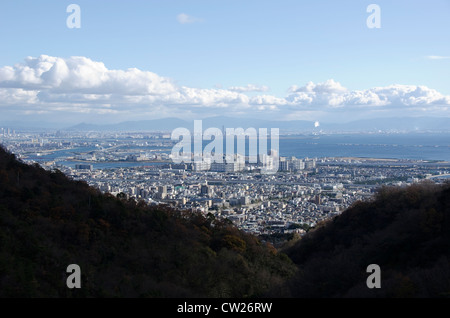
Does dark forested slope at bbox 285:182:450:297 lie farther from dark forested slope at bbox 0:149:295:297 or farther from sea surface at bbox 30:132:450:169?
sea surface at bbox 30:132:450:169

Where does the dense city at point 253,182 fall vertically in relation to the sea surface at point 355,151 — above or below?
below

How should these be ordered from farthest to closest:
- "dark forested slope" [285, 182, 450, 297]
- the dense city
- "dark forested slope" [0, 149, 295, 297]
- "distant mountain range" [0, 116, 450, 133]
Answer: "distant mountain range" [0, 116, 450, 133], the dense city, "dark forested slope" [0, 149, 295, 297], "dark forested slope" [285, 182, 450, 297]

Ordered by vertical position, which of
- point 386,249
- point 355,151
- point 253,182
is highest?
point 355,151

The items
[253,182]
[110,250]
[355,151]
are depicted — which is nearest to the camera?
[110,250]

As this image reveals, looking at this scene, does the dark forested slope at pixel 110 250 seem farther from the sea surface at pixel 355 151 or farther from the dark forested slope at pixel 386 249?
the sea surface at pixel 355 151

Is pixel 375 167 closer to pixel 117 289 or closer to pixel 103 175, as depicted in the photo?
pixel 103 175

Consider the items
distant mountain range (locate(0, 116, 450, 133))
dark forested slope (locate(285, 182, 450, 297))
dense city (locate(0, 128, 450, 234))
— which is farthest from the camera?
distant mountain range (locate(0, 116, 450, 133))

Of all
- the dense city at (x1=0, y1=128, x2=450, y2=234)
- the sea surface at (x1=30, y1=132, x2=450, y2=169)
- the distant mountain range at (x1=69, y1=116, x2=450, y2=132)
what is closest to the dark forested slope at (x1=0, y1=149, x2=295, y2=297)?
the dense city at (x1=0, y1=128, x2=450, y2=234)

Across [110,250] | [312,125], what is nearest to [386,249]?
[110,250]

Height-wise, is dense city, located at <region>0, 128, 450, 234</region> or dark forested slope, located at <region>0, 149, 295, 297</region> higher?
dark forested slope, located at <region>0, 149, 295, 297</region>

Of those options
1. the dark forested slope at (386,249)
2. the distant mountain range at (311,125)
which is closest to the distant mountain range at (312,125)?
the distant mountain range at (311,125)

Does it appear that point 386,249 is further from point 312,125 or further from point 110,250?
point 312,125
